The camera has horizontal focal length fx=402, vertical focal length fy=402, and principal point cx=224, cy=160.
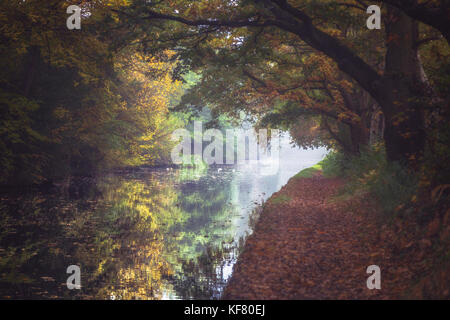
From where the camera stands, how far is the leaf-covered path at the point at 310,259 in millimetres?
6887

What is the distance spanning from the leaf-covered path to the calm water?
0.90 metres

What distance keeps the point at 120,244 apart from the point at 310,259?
5.94 m

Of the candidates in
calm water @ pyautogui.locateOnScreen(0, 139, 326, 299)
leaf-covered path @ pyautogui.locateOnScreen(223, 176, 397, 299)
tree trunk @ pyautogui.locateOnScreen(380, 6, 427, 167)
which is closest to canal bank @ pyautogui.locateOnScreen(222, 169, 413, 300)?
leaf-covered path @ pyautogui.locateOnScreen(223, 176, 397, 299)

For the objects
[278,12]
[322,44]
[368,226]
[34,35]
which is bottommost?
[368,226]

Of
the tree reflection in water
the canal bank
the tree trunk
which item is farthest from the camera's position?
the tree trunk

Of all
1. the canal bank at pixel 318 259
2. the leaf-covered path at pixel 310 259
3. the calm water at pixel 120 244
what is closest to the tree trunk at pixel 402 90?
the canal bank at pixel 318 259

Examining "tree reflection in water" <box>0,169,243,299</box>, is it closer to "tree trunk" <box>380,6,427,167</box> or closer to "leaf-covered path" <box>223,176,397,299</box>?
"leaf-covered path" <box>223,176,397,299</box>

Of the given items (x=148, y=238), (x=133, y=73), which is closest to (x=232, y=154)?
(x=133, y=73)

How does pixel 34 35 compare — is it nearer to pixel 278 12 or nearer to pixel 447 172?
pixel 278 12

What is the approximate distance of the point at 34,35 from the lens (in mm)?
17469

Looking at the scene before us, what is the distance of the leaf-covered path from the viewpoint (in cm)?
689

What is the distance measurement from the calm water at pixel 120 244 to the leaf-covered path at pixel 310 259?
0.90 metres

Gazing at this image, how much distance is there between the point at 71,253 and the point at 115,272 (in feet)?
7.07

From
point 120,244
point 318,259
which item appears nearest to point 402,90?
point 318,259
